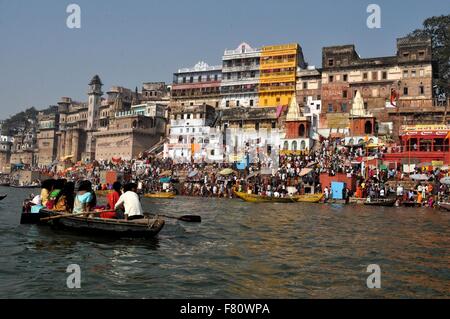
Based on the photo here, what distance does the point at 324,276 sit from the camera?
9172 millimetres

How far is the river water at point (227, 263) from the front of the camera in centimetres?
804

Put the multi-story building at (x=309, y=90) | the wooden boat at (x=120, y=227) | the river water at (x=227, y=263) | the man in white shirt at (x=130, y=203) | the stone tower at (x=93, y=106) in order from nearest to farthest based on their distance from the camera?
the river water at (x=227, y=263), the wooden boat at (x=120, y=227), the man in white shirt at (x=130, y=203), the multi-story building at (x=309, y=90), the stone tower at (x=93, y=106)

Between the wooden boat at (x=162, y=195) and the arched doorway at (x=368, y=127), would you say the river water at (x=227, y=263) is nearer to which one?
the wooden boat at (x=162, y=195)

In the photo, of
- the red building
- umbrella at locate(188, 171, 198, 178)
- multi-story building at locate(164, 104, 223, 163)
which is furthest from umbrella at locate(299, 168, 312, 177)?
multi-story building at locate(164, 104, 223, 163)

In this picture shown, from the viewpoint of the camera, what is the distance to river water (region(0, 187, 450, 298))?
804cm

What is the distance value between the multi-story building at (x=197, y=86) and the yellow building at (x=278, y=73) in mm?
7793

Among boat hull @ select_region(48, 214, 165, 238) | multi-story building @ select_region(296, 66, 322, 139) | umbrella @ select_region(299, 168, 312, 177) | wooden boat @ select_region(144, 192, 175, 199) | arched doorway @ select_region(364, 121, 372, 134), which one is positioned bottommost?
boat hull @ select_region(48, 214, 165, 238)

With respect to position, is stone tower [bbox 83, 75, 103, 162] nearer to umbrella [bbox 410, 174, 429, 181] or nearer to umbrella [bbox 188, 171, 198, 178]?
umbrella [bbox 188, 171, 198, 178]

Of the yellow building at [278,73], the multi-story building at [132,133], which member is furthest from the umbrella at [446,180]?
the multi-story building at [132,133]

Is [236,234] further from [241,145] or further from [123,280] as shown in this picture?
[241,145]

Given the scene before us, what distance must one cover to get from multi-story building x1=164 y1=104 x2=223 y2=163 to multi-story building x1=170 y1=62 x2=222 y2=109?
12.4 feet

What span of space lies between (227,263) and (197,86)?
2335 inches
